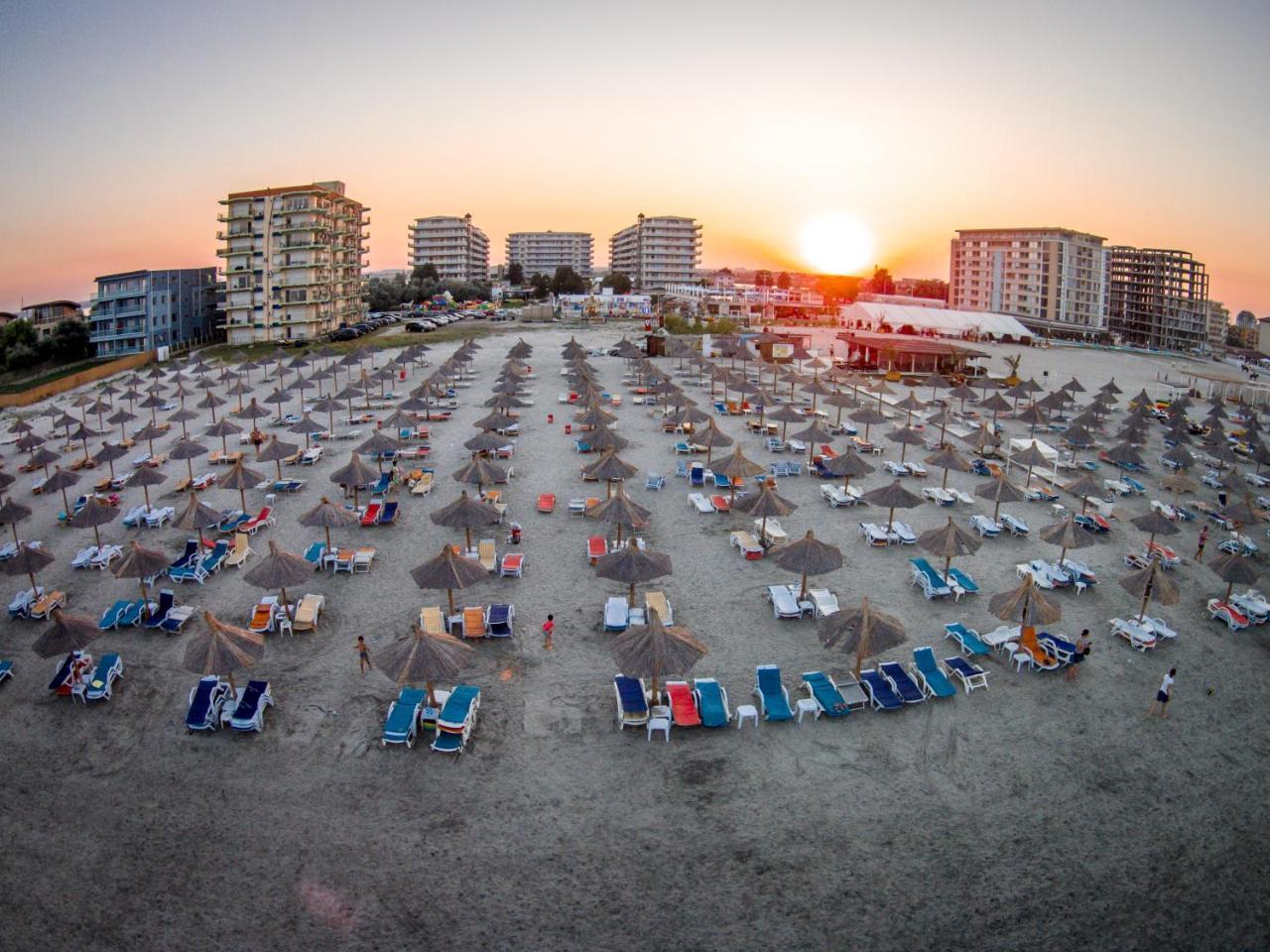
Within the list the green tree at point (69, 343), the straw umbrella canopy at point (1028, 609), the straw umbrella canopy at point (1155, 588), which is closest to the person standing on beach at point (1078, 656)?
the straw umbrella canopy at point (1028, 609)

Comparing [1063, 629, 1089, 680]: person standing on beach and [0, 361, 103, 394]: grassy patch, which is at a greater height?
[0, 361, 103, 394]: grassy patch

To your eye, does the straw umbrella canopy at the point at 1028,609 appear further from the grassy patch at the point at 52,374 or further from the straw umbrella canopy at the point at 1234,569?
the grassy patch at the point at 52,374

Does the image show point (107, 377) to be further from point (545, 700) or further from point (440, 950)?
point (440, 950)

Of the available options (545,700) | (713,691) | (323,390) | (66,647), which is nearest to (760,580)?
(713,691)

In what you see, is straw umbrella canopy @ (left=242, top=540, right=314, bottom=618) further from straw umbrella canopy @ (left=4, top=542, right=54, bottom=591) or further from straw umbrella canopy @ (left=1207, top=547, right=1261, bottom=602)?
straw umbrella canopy @ (left=1207, top=547, right=1261, bottom=602)

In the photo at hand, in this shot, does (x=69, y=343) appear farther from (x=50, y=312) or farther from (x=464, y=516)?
(x=464, y=516)

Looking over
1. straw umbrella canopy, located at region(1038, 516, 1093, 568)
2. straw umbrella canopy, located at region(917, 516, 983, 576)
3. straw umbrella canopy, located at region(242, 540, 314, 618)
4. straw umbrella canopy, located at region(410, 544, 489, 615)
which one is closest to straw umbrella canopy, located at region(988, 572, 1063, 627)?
straw umbrella canopy, located at region(917, 516, 983, 576)
